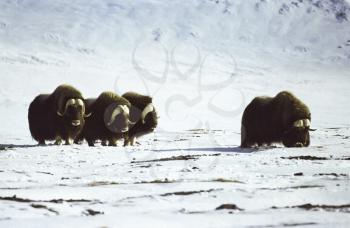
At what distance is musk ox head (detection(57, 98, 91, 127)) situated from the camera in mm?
15039

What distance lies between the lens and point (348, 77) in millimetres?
77750

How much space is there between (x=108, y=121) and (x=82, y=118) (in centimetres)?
64

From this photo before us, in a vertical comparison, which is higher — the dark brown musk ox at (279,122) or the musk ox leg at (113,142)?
the dark brown musk ox at (279,122)

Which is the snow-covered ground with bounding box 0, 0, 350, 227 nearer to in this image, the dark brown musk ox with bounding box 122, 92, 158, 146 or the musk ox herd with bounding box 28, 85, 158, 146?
the dark brown musk ox with bounding box 122, 92, 158, 146

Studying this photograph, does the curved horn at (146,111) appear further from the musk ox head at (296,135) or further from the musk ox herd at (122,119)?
the musk ox head at (296,135)

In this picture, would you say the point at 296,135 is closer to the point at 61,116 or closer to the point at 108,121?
the point at 108,121

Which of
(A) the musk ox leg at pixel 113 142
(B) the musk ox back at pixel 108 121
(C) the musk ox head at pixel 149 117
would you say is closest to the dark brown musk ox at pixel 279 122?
(C) the musk ox head at pixel 149 117

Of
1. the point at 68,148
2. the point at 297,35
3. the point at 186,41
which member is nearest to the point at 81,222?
the point at 68,148

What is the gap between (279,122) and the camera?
13.9 metres

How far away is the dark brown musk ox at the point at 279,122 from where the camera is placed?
13664mm

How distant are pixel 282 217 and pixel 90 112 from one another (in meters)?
11.0

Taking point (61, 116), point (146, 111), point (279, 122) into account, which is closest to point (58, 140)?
point (61, 116)

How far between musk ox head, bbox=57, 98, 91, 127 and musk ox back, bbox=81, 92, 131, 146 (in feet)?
1.48

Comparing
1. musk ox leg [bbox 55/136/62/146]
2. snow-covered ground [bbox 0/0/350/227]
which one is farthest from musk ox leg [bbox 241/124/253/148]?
musk ox leg [bbox 55/136/62/146]
